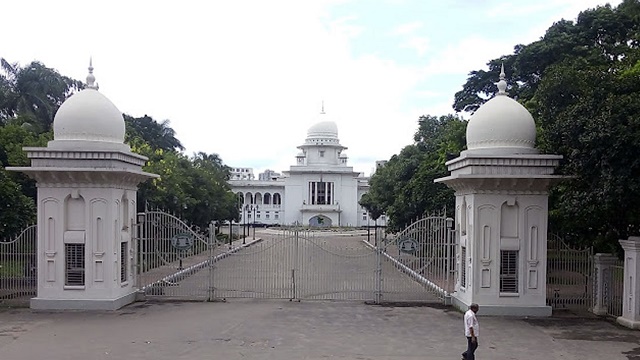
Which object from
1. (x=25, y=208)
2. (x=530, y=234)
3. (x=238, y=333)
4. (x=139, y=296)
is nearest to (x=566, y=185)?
Result: (x=530, y=234)

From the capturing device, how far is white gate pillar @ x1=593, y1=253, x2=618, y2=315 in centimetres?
1498

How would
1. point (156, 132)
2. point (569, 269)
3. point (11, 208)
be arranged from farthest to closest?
point (156, 132) → point (11, 208) → point (569, 269)

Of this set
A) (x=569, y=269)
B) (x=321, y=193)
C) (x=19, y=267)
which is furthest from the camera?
(x=321, y=193)

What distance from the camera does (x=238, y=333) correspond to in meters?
12.7

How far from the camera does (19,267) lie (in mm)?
17047

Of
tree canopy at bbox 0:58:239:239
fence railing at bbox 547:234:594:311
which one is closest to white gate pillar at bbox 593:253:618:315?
fence railing at bbox 547:234:594:311

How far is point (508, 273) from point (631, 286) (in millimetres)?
2673

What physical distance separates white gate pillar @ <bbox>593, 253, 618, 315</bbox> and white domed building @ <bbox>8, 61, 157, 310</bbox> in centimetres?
1161

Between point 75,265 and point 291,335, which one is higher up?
point 75,265

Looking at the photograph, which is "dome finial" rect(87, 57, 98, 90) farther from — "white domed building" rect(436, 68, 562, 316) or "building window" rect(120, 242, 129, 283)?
"white domed building" rect(436, 68, 562, 316)

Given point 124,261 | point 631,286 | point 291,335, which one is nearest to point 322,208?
point 124,261

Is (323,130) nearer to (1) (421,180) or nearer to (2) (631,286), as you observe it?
(1) (421,180)

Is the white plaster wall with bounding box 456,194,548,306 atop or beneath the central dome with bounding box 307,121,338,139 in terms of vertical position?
beneath

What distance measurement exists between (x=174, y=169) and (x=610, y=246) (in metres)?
20.0
